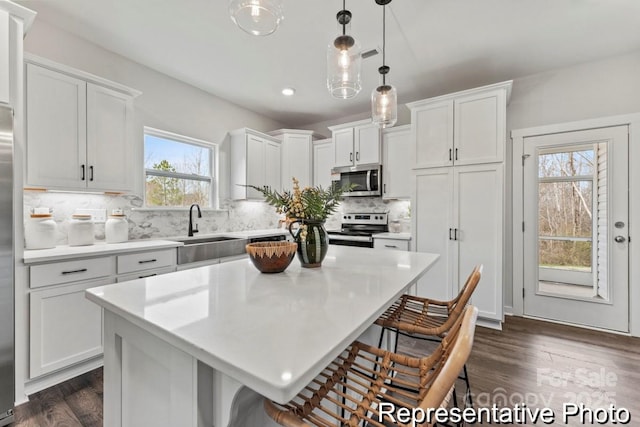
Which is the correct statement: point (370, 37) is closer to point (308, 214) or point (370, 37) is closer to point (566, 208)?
point (308, 214)

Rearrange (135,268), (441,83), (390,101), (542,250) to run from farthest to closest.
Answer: (441,83), (542,250), (135,268), (390,101)

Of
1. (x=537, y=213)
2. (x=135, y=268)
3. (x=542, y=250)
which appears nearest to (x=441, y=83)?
(x=537, y=213)

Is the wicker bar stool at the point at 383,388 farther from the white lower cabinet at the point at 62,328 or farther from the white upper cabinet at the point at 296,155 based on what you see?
the white upper cabinet at the point at 296,155

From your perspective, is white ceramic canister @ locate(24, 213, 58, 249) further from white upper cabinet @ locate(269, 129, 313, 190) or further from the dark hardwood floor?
white upper cabinet @ locate(269, 129, 313, 190)

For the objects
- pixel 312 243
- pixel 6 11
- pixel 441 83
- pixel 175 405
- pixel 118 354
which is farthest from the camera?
pixel 441 83

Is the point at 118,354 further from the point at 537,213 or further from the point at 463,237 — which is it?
the point at 537,213

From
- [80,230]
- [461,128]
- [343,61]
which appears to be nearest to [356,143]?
[461,128]

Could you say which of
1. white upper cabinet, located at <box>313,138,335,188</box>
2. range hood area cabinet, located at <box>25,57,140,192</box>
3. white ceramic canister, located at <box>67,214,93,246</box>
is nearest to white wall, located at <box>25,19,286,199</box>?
range hood area cabinet, located at <box>25,57,140,192</box>

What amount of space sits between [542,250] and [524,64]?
6.73 feet

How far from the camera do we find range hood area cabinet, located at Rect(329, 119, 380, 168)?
3980 millimetres

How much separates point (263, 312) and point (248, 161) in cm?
325

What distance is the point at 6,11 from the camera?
176 cm

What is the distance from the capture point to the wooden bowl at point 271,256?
1396mm

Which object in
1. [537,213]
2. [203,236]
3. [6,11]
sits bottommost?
[203,236]
